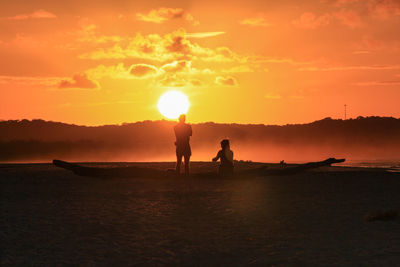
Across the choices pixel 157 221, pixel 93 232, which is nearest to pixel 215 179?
pixel 157 221

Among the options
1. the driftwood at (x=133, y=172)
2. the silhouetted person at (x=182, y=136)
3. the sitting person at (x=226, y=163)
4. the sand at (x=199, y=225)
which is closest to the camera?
the sand at (x=199, y=225)

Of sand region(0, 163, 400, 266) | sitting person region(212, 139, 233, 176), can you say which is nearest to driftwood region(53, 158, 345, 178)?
sitting person region(212, 139, 233, 176)

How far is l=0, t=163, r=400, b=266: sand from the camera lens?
8117 millimetres

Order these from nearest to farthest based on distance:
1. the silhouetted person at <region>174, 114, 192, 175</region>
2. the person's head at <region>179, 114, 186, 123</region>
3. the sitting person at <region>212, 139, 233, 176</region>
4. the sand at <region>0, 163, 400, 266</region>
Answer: the sand at <region>0, 163, 400, 266</region> < the sitting person at <region>212, 139, 233, 176</region> < the silhouetted person at <region>174, 114, 192, 175</region> < the person's head at <region>179, 114, 186, 123</region>

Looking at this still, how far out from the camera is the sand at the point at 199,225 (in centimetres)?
812

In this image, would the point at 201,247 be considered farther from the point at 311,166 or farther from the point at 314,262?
the point at 311,166

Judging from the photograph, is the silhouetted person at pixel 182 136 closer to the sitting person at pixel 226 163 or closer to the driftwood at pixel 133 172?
the driftwood at pixel 133 172

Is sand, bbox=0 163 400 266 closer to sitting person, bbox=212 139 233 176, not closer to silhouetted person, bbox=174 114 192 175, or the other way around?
sitting person, bbox=212 139 233 176

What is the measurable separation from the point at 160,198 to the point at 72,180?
7.19 m

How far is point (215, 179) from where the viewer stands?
68.0 feet

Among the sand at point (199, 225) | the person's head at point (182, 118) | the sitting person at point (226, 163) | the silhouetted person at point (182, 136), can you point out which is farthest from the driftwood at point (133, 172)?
the sand at point (199, 225)

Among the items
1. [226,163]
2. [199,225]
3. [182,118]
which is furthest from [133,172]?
[199,225]

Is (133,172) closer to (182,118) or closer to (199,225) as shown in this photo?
(182,118)

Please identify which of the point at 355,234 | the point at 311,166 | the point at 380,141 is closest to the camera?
the point at 355,234
